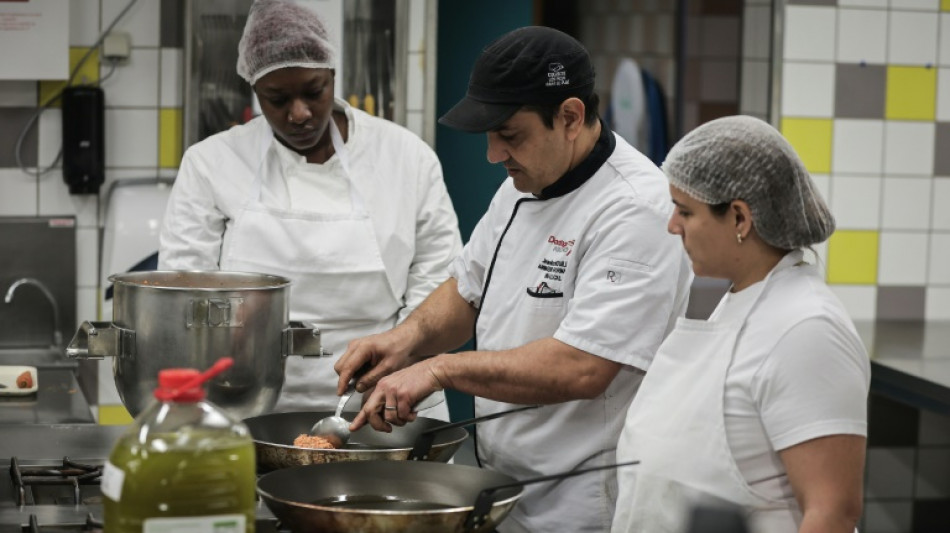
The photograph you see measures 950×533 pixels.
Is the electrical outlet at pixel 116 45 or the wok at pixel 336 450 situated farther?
the electrical outlet at pixel 116 45

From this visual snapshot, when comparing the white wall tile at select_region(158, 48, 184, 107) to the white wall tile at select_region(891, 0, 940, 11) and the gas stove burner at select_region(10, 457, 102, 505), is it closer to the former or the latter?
the gas stove burner at select_region(10, 457, 102, 505)

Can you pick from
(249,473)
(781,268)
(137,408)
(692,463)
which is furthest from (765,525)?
(137,408)

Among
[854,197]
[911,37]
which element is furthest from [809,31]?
[854,197]

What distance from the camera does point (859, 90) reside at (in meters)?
4.07

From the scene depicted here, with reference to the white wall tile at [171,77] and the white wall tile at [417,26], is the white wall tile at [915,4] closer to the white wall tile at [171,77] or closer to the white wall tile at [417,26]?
the white wall tile at [417,26]

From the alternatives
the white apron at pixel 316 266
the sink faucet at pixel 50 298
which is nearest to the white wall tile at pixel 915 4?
the white apron at pixel 316 266

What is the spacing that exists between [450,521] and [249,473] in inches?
13.2

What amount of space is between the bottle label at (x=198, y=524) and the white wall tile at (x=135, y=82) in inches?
109

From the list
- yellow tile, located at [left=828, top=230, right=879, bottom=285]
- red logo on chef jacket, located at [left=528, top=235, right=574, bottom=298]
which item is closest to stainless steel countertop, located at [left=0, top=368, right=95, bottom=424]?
red logo on chef jacket, located at [left=528, top=235, right=574, bottom=298]

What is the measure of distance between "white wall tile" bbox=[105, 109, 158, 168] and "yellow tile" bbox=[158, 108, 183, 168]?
0.02m

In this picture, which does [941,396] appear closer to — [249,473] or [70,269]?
[249,473]

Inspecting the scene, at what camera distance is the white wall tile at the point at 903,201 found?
162 inches

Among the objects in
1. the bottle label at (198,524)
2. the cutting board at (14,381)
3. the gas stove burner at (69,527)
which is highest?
the bottle label at (198,524)

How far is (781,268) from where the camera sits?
66.0 inches
